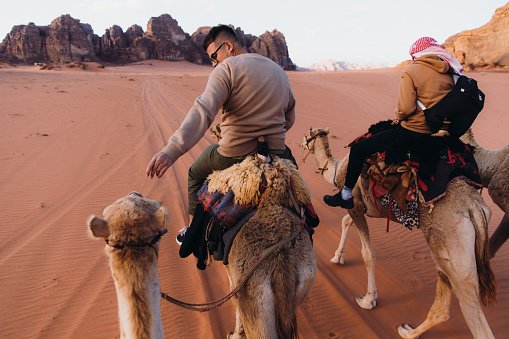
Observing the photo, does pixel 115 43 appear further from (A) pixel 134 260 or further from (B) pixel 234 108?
(A) pixel 134 260

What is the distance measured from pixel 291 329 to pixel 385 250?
413 centimetres

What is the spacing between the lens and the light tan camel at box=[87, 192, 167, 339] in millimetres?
2061

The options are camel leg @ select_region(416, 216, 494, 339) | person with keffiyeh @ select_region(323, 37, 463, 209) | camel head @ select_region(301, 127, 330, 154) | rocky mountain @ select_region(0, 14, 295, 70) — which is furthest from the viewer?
rocky mountain @ select_region(0, 14, 295, 70)

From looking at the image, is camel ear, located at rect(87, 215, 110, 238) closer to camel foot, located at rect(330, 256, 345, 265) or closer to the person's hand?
the person's hand

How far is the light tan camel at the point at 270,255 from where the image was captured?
7.05 feet

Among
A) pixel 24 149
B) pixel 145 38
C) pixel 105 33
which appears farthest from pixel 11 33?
pixel 24 149

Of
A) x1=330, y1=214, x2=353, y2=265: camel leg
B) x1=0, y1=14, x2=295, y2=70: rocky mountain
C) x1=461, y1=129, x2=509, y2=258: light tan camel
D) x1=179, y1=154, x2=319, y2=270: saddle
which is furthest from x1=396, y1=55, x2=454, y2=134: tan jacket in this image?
x1=0, y1=14, x2=295, y2=70: rocky mountain

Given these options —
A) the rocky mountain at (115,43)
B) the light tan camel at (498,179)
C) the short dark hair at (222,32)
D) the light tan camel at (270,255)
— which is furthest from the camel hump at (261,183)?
the rocky mountain at (115,43)

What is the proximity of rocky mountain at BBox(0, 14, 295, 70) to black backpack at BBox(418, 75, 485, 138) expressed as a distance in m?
67.0

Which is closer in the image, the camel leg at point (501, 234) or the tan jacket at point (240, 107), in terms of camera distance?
the tan jacket at point (240, 107)

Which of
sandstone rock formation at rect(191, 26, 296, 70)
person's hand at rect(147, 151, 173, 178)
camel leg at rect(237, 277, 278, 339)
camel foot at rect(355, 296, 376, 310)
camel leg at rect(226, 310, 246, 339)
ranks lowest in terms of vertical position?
camel foot at rect(355, 296, 376, 310)

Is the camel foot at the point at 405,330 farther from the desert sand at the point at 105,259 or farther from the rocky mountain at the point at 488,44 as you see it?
the rocky mountain at the point at 488,44

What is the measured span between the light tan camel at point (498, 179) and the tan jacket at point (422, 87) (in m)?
1.64

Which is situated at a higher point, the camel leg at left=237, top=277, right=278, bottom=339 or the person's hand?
the person's hand
